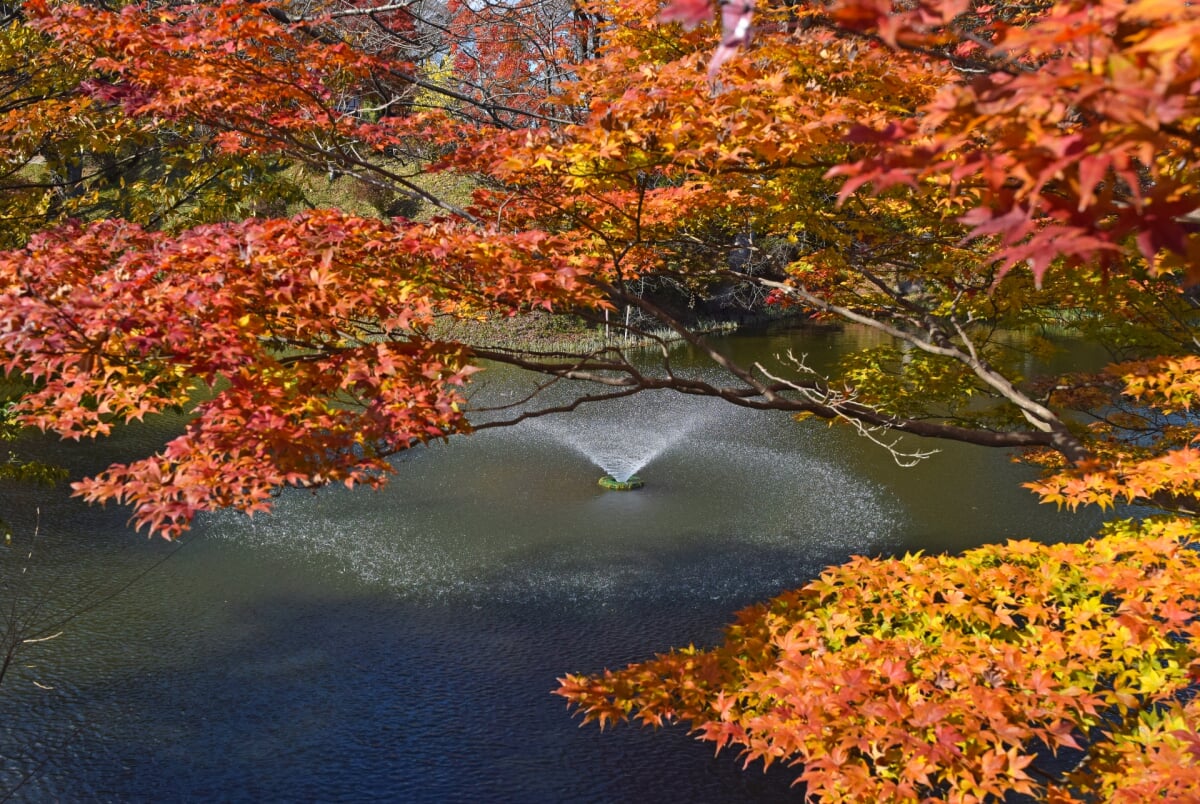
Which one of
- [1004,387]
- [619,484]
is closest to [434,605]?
[619,484]

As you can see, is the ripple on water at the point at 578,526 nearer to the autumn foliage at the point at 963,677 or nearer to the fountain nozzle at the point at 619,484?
the fountain nozzle at the point at 619,484

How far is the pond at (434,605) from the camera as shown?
6.46m

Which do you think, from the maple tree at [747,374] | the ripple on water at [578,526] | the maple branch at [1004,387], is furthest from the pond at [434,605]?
the maple branch at [1004,387]

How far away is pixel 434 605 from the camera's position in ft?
29.9

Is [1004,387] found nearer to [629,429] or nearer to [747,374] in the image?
[747,374]

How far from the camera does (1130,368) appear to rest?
531cm

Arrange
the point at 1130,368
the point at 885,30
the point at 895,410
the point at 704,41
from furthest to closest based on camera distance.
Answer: the point at 895,410 < the point at 704,41 < the point at 1130,368 < the point at 885,30

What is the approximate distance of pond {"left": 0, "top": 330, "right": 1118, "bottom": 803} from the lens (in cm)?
646

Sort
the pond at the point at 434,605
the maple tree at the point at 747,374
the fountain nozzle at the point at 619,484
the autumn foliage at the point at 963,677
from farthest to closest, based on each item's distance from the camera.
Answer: the fountain nozzle at the point at 619,484
the pond at the point at 434,605
the autumn foliage at the point at 963,677
the maple tree at the point at 747,374

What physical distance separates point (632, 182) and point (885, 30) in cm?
313

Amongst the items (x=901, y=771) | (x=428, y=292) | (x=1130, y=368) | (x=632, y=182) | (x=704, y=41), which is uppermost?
(x=704, y=41)

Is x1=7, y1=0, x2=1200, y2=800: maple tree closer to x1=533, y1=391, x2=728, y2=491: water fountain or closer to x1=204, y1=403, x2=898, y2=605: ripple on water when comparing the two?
x1=204, y1=403, x2=898, y2=605: ripple on water

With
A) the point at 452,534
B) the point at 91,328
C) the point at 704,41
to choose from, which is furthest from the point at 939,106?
the point at 452,534

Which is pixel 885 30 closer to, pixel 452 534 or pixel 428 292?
pixel 428 292
